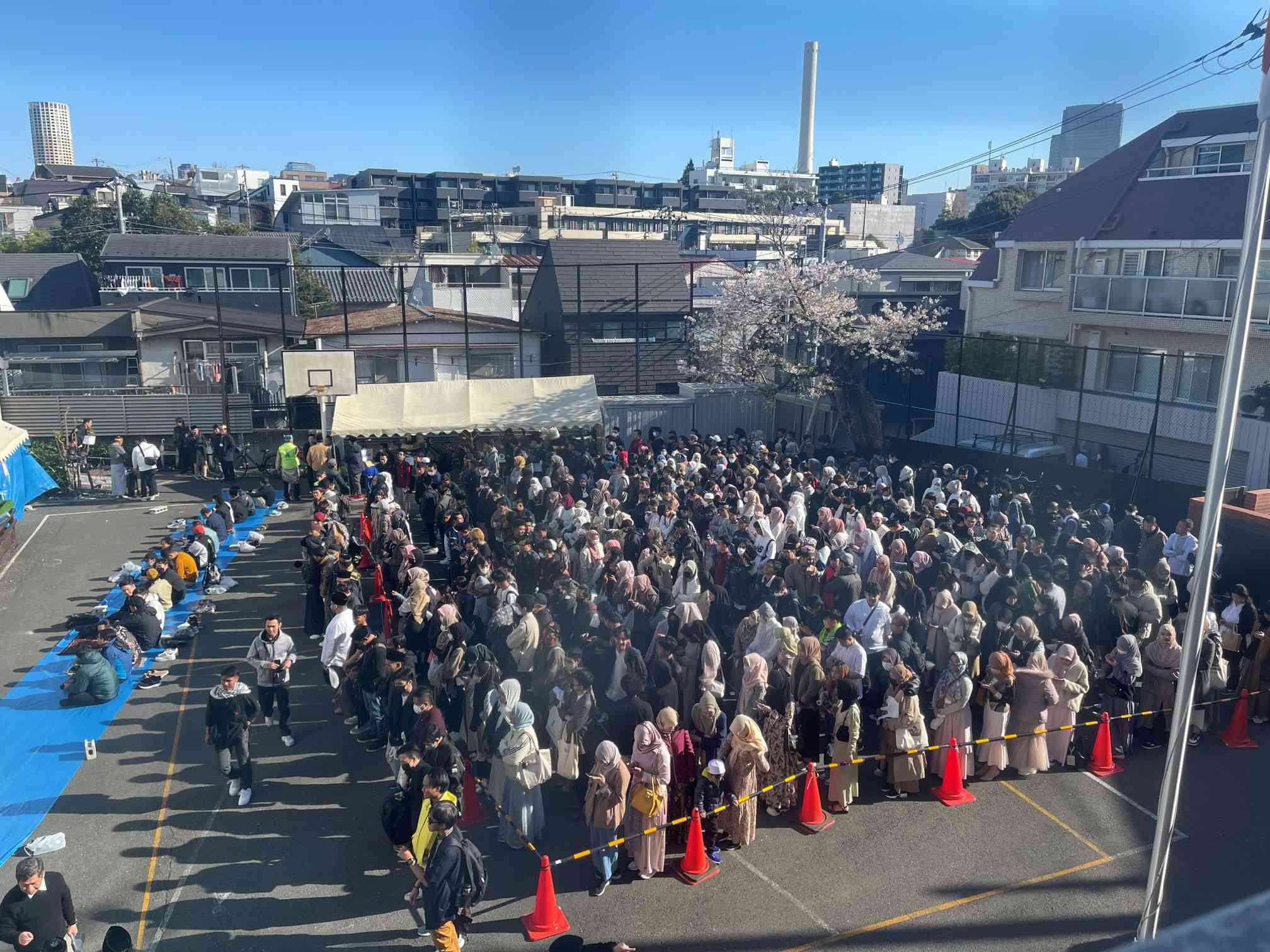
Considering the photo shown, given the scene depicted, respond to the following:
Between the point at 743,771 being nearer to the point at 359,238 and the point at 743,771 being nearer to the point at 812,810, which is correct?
the point at 812,810

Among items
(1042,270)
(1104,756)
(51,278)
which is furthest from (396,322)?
(1104,756)

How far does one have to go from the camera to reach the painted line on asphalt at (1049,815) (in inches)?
323

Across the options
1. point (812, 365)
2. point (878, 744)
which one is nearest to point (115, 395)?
point (812, 365)

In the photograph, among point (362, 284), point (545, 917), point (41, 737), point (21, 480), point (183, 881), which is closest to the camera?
point (545, 917)

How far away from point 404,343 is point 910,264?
26721 mm

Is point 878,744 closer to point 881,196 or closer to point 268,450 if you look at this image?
Answer: point 268,450

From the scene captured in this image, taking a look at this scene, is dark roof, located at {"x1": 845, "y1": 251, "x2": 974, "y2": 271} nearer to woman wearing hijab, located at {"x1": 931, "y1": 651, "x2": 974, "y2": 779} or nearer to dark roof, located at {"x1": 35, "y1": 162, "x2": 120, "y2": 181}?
woman wearing hijab, located at {"x1": 931, "y1": 651, "x2": 974, "y2": 779}

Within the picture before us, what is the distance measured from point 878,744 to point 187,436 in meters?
20.7

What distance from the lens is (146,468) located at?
22.0 metres

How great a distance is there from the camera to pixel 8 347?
2962 cm

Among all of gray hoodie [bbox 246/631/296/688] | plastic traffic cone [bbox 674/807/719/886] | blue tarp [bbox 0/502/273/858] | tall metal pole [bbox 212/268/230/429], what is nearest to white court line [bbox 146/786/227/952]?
gray hoodie [bbox 246/631/296/688]

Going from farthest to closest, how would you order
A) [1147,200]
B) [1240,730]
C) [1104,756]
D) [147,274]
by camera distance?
[147,274]
[1147,200]
[1240,730]
[1104,756]

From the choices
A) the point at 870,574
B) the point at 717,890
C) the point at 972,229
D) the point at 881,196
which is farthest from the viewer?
the point at 881,196

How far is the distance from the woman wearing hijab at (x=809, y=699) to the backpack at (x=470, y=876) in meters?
3.47
